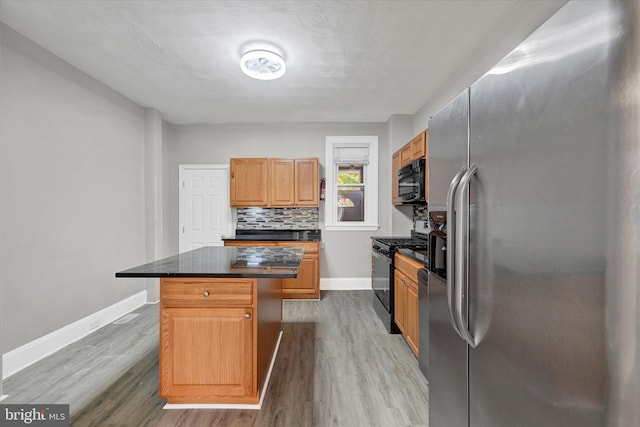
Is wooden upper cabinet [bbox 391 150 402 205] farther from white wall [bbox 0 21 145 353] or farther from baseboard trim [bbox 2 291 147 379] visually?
baseboard trim [bbox 2 291 147 379]

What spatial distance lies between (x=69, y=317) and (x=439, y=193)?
11.9 ft

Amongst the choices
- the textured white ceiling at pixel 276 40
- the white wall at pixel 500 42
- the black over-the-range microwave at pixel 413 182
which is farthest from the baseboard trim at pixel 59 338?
the white wall at pixel 500 42

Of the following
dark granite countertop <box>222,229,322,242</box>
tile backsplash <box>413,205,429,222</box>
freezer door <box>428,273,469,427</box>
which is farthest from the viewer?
dark granite countertop <box>222,229,322,242</box>

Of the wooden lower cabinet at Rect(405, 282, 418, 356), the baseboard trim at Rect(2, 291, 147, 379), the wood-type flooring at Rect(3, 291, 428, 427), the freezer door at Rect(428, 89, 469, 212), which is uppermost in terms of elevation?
the freezer door at Rect(428, 89, 469, 212)

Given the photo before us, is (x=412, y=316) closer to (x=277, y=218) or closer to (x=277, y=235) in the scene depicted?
(x=277, y=235)

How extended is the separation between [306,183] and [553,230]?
152 inches

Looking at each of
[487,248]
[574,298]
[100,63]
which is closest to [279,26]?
[100,63]

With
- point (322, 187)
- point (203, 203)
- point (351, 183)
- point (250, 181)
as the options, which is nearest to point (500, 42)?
point (351, 183)

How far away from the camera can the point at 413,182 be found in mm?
3256

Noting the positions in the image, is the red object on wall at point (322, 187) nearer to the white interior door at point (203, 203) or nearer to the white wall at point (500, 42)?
the white interior door at point (203, 203)

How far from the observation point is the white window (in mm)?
4699

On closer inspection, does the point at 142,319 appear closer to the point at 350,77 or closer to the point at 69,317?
the point at 69,317

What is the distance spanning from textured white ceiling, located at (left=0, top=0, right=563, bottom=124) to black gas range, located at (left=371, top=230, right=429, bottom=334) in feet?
5.91

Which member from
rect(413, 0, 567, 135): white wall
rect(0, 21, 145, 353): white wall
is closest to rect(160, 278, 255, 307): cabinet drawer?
rect(0, 21, 145, 353): white wall
